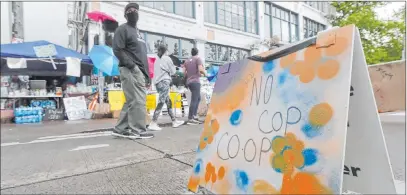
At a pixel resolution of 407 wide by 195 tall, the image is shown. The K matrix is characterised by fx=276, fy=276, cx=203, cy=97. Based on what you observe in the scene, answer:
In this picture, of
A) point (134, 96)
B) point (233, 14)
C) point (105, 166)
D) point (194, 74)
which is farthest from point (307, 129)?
point (233, 14)

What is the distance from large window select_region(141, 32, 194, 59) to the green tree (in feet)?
32.2

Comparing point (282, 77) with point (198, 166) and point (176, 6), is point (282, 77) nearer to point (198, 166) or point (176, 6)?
point (198, 166)

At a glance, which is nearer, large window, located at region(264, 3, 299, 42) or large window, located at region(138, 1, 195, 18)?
large window, located at region(138, 1, 195, 18)

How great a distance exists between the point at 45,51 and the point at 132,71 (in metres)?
6.17

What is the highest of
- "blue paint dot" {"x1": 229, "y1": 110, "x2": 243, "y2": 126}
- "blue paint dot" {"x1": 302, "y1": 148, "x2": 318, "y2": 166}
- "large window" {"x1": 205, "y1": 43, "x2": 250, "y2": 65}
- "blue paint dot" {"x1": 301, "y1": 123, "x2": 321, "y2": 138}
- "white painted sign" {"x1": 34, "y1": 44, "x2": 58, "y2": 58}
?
"large window" {"x1": 205, "y1": 43, "x2": 250, "y2": 65}

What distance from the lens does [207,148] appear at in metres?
1.45

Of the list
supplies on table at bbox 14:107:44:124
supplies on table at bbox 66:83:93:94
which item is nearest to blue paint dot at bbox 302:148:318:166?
supplies on table at bbox 14:107:44:124

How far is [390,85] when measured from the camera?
56.5 inches

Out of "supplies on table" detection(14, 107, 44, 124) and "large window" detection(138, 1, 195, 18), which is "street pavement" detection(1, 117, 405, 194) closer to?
"supplies on table" detection(14, 107, 44, 124)

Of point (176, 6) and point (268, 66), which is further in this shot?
point (176, 6)

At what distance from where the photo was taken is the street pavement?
5.69 ft

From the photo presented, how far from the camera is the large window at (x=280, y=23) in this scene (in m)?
19.8

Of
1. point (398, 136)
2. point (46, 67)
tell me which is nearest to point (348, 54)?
point (398, 136)

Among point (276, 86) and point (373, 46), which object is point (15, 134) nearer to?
point (276, 86)
